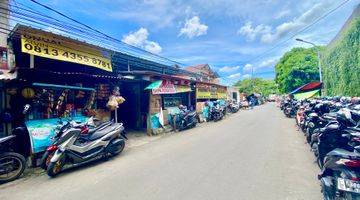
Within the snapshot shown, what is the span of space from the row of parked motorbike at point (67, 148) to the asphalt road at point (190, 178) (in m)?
0.29

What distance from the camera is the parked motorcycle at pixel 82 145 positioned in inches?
228

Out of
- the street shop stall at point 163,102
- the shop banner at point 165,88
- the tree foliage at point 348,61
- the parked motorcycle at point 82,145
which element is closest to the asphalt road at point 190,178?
the parked motorcycle at point 82,145

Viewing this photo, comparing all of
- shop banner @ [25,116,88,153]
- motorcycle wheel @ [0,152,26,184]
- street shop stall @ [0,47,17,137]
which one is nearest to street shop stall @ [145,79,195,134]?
shop banner @ [25,116,88,153]

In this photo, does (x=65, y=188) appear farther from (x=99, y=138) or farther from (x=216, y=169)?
(x=216, y=169)

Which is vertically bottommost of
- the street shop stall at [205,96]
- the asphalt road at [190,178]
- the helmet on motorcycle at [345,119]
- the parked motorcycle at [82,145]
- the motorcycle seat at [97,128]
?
the asphalt road at [190,178]

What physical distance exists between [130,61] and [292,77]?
21.0 metres

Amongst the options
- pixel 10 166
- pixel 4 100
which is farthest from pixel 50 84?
pixel 10 166

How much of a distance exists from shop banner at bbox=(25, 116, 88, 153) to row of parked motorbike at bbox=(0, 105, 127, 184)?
22cm

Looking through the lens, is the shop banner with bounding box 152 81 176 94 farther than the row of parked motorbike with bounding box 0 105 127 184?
Yes

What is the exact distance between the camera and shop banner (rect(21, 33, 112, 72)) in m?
7.30

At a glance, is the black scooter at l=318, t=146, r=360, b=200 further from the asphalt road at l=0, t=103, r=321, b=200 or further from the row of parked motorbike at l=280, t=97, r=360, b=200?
the asphalt road at l=0, t=103, r=321, b=200


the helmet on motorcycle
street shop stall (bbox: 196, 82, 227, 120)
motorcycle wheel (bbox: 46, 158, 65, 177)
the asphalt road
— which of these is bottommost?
the asphalt road

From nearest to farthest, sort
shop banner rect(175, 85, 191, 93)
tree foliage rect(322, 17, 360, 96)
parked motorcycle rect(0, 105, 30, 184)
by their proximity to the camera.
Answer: parked motorcycle rect(0, 105, 30, 184)
tree foliage rect(322, 17, 360, 96)
shop banner rect(175, 85, 191, 93)

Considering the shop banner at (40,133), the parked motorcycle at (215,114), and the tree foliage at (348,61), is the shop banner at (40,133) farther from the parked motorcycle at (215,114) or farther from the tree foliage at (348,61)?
the parked motorcycle at (215,114)
